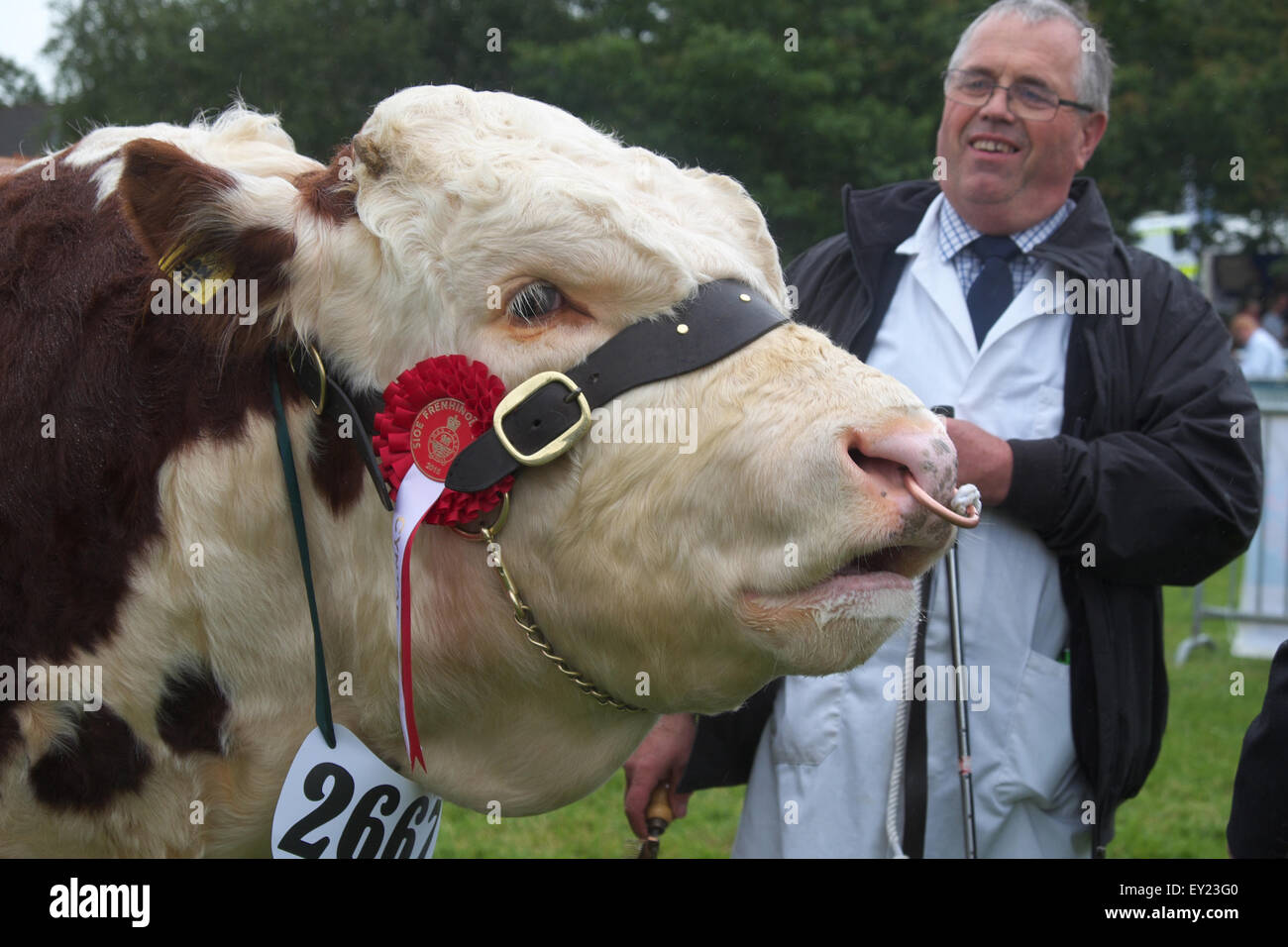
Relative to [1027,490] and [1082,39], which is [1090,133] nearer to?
[1082,39]

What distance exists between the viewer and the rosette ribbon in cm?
201

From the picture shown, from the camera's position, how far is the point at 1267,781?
2.28 meters

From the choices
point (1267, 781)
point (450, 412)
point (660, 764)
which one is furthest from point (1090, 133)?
point (450, 412)

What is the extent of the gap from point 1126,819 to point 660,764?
13.0 ft

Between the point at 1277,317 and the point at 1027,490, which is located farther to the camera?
the point at 1277,317

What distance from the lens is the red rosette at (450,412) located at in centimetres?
201

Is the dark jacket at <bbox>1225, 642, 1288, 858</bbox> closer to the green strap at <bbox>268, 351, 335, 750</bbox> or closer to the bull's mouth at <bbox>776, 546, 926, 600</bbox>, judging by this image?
the bull's mouth at <bbox>776, 546, 926, 600</bbox>

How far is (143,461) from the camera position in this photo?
206 centimetres

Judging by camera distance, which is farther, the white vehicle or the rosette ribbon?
the white vehicle

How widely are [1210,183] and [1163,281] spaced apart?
2441 centimetres

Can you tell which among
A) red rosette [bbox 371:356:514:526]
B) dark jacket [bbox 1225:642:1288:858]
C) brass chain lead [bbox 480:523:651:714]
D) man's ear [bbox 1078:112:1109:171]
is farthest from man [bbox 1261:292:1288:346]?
red rosette [bbox 371:356:514:526]

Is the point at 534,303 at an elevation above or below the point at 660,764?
above

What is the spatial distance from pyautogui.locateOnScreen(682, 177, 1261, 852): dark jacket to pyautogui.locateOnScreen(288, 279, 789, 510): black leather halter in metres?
1.26

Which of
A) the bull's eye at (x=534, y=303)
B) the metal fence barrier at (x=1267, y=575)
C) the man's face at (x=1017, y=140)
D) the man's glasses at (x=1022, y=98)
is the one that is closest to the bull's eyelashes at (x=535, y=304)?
the bull's eye at (x=534, y=303)
